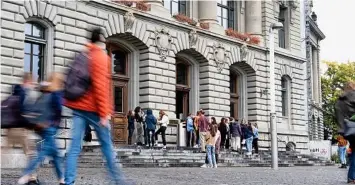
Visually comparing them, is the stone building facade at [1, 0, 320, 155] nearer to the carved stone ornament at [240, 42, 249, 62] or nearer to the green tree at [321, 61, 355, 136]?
the carved stone ornament at [240, 42, 249, 62]

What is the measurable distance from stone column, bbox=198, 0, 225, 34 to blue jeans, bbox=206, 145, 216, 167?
1208cm

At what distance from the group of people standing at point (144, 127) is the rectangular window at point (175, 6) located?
8.14 meters

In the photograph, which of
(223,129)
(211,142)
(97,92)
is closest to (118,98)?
(223,129)

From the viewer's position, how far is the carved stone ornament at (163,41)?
28812 millimetres

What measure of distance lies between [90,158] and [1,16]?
20.8ft

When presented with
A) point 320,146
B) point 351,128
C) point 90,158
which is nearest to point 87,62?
point 351,128

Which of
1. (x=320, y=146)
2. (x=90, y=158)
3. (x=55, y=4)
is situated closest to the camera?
(x=90, y=158)

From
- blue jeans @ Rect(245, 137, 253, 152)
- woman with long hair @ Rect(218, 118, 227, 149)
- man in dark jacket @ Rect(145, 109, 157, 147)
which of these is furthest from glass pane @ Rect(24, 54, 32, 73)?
blue jeans @ Rect(245, 137, 253, 152)

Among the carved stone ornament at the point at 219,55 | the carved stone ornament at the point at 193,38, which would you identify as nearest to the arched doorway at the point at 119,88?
the carved stone ornament at the point at 193,38

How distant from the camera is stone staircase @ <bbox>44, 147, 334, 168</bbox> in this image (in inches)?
824

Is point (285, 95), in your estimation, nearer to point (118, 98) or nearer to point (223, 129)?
point (223, 129)

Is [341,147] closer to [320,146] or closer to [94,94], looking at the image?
[320,146]

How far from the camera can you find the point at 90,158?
20828 mm

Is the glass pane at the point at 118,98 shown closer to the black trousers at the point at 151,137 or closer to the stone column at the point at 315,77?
the black trousers at the point at 151,137
